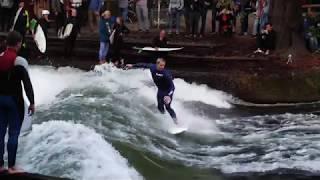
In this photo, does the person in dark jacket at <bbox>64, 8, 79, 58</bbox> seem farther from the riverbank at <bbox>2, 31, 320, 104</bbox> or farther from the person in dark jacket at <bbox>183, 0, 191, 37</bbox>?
the person in dark jacket at <bbox>183, 0, 191, 37</bbox>

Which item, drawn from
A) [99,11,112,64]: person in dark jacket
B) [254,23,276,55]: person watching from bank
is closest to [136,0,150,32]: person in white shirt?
[99,11,112,64]: person in dark jacket

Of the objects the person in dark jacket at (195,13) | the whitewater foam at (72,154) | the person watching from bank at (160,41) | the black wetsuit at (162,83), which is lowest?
the whitewater foam at (72,154)

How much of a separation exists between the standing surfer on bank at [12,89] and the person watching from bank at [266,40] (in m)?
13.3

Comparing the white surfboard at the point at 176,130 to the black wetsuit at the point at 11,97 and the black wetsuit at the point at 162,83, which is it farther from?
the black wetsuit at the point at 11,97

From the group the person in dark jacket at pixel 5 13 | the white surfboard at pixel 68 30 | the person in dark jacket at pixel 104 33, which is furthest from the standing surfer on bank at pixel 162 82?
the person in dark jacket at pixel 5 13

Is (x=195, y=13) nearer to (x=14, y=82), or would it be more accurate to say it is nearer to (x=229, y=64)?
(x=229, y=64)

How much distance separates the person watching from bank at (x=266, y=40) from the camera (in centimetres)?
2175

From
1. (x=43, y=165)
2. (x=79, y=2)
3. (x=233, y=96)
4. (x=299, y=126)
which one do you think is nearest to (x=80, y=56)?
(x=79, y=2)

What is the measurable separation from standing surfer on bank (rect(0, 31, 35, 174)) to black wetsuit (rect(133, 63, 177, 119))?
6510 mm

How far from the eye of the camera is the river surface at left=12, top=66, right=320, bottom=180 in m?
12.5

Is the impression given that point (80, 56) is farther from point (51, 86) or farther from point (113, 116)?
point (113, 116)

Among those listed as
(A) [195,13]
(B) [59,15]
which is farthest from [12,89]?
(B) [59,15]

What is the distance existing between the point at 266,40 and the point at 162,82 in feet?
22.4

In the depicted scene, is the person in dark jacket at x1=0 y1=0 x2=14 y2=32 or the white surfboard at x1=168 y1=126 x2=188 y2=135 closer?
the white surfboard at x1=168 y1=126 x2=188 y2=135
